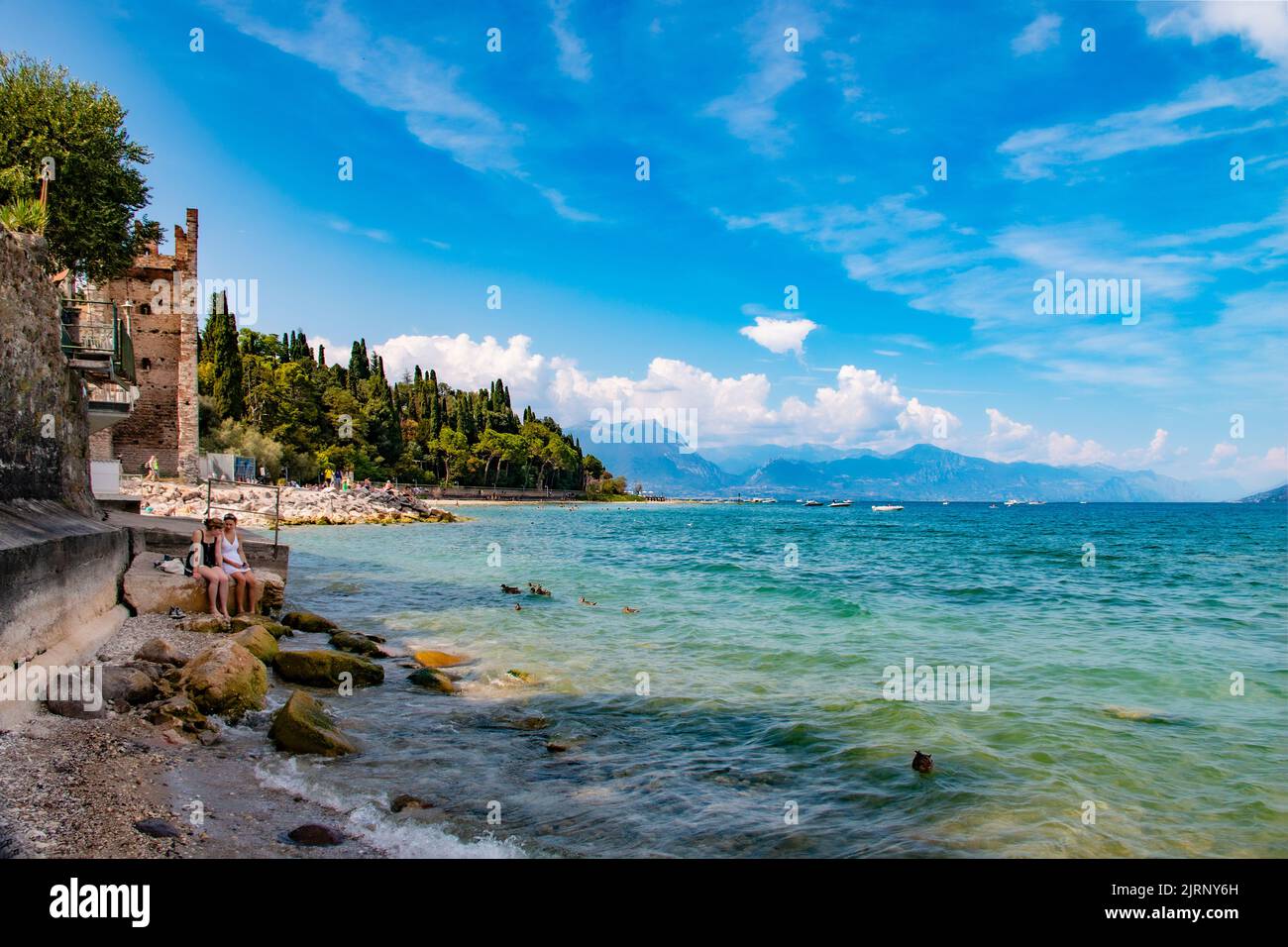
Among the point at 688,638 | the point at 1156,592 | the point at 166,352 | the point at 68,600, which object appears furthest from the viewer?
the point at 166,352

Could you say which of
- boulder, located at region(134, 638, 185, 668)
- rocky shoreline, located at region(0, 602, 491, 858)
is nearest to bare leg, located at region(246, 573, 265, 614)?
rocky shoreline, located at region(0, 602, 491, 858)

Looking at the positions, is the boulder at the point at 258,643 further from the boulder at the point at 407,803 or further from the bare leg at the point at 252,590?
the boulder at the point at 407,803

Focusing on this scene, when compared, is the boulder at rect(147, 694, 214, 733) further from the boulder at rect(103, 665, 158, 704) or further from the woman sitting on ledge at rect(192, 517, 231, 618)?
the woman sitting on ledge at rect(192, 517, 231, 618)

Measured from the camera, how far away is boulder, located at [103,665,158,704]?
821 centimetres

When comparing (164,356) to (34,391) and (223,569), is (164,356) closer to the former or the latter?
(223,569)

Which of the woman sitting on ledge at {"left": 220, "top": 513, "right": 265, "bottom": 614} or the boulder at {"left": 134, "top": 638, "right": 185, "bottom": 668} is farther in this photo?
the woman sitting on ledge at {"left": 220, "top": 513, "right": 265, "bottom": 614}

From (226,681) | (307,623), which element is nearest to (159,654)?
(226,681)

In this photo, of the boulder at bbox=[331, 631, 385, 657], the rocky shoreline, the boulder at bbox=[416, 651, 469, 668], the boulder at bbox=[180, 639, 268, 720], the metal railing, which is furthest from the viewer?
the metal railing

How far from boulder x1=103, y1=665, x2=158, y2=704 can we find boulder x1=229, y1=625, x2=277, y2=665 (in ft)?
7.69

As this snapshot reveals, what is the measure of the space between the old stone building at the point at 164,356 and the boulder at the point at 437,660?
46.6 m
